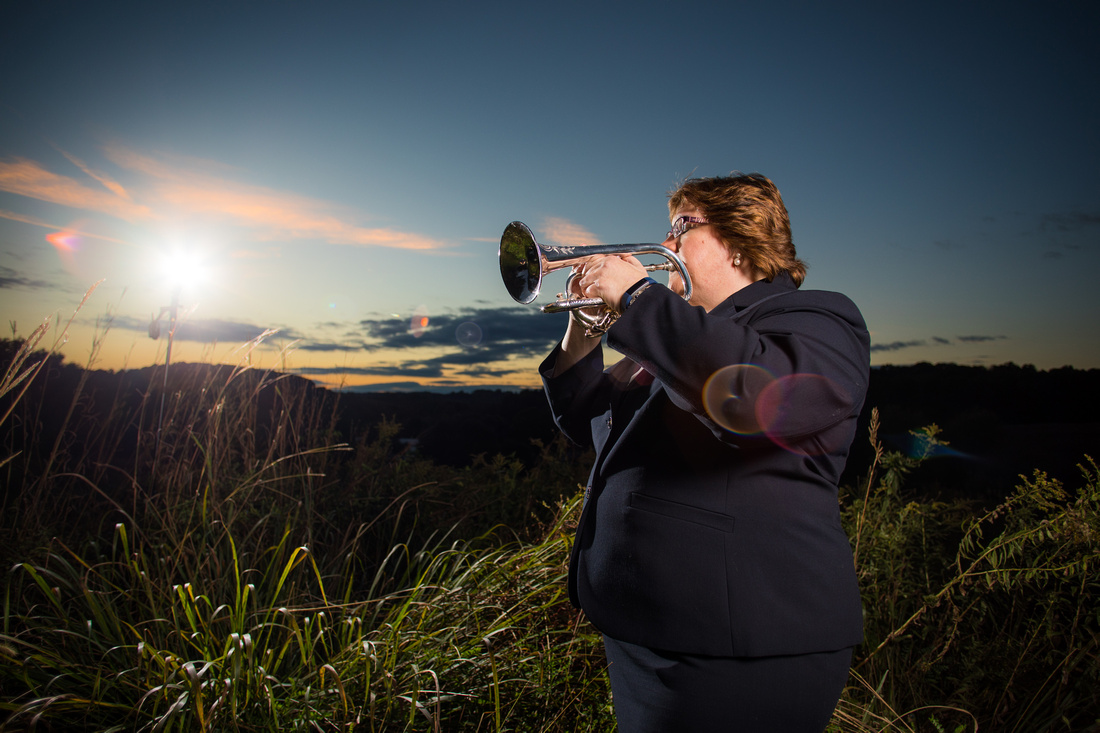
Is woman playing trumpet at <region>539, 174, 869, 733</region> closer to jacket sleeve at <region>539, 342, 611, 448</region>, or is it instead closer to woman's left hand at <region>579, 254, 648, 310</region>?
woman's left hand at <region>579, 254, 648, 310</region>

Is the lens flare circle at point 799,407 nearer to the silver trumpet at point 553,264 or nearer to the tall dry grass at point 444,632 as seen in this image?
the silver trumpet at point 553,264

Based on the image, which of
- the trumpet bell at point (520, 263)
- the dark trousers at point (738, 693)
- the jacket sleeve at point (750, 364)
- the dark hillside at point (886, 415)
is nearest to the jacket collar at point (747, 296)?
the jacket sleeve at point (750, 364)

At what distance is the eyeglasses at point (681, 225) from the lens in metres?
1.83

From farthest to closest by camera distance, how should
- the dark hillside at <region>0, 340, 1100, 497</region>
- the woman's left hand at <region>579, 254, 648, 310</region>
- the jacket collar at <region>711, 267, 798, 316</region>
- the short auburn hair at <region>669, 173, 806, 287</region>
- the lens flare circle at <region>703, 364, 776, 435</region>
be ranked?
the dark hillside at <region>0, 340, 1100, 497</region> < the short auburn hair at <region>669, 173, 806, 287</region> < the jacket collar at <region>711, 267, 798, 316</region> < the woman's left hand at <region>579, 254, 648, 310</region> < the lens flare circle at <region>703, 364, 776, 435</region>

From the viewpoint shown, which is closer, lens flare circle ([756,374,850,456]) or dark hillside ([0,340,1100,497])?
lens flare circle ([756,374,850,456])

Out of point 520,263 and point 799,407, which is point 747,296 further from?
point 520,263

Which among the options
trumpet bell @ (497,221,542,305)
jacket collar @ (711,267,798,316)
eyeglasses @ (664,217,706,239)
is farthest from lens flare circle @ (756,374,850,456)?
trumpet bell @ (497,221,542,305)

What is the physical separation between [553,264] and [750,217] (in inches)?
27.4

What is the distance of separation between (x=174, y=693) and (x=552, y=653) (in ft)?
4.24

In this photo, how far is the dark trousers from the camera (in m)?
1.25

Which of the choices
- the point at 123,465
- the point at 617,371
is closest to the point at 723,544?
the point at 617,371

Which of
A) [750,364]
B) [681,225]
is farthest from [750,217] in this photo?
[750,364]

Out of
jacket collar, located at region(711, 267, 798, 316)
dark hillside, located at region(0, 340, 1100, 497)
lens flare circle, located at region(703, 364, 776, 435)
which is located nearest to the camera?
lens flare circle, located at region(703, 364, 776, 435)

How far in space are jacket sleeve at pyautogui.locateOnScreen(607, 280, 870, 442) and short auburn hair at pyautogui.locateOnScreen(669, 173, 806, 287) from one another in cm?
46
